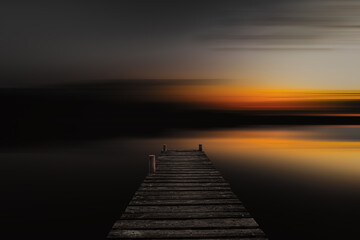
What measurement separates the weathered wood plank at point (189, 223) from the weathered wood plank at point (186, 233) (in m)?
0.16

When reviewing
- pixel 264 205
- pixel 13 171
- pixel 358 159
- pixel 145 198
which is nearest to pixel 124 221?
pixel 145 198

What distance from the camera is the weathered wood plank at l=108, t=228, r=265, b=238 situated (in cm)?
533

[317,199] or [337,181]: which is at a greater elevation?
[337,181]

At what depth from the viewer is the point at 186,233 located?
17.8 feet

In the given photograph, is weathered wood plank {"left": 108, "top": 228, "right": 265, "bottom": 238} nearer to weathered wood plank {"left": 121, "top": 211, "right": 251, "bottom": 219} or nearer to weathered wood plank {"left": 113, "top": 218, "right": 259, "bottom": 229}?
weathered wood plank {"left": 113, "top": 218, "right": 259, "bottom": 229}

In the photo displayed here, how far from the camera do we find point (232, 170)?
20453 mm

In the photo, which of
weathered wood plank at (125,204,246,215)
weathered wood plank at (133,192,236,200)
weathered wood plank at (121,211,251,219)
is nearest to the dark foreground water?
weathered wood plank at (133,192,236,200)

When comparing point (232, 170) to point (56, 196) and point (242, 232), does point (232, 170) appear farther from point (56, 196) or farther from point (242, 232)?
point (242, 232)

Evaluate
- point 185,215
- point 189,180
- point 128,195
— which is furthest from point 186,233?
point 128,195

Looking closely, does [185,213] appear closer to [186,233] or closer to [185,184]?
[186,233]

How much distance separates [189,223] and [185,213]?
1.84 feet

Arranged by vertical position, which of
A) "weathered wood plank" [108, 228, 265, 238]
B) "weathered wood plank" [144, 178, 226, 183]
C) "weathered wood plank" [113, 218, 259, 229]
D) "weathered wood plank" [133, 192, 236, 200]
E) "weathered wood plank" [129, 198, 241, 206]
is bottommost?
"weathered wood plank" [108, 228, 265, 238]

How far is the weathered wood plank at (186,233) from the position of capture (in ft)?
17.5

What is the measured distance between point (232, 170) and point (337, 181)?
23.9 feet
